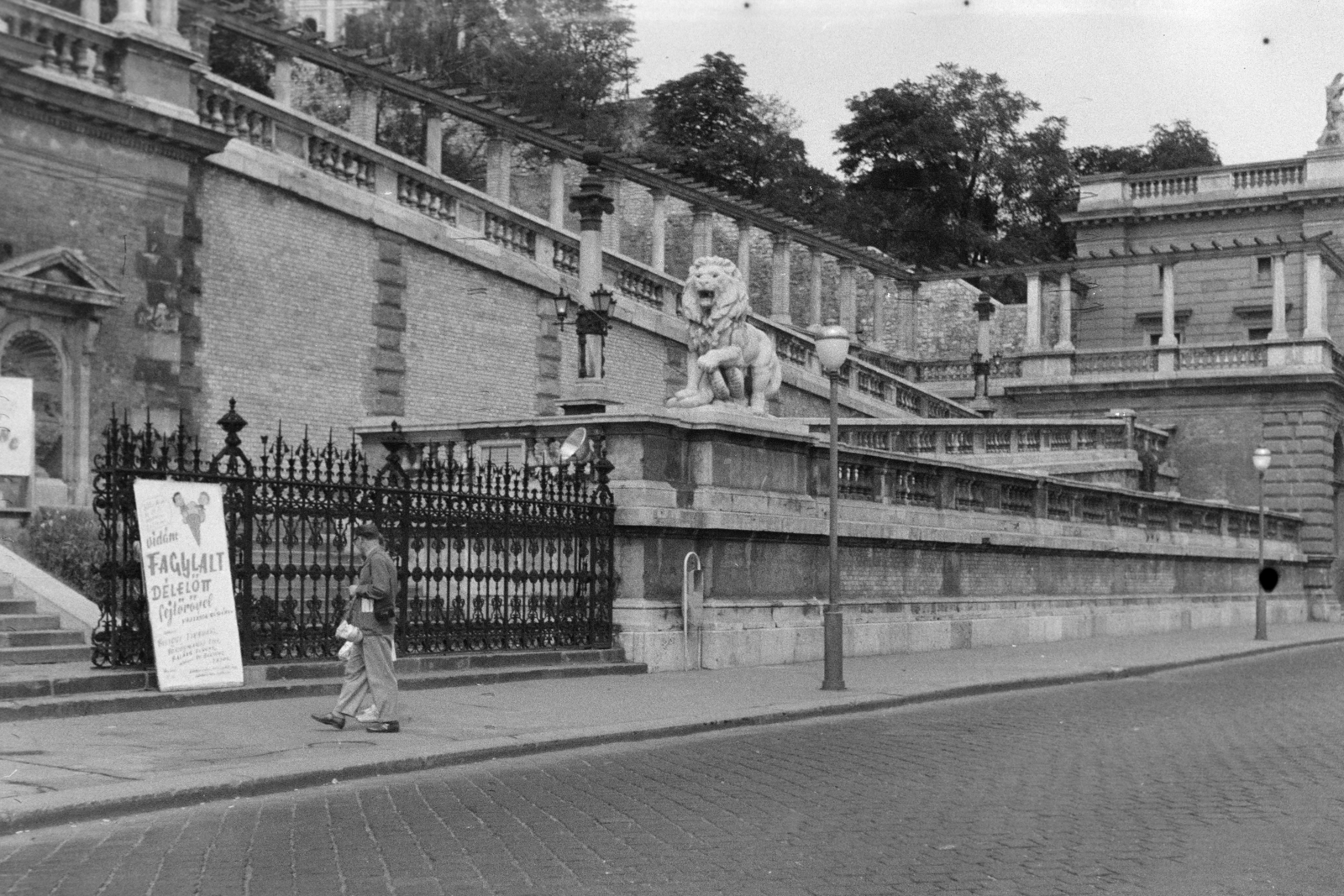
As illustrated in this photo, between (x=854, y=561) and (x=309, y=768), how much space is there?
45.4 ft

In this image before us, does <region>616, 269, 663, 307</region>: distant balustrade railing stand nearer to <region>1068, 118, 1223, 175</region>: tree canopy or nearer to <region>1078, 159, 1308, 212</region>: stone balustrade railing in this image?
<region>1078, 159, 1308, 212</region>: stone balustrade railing

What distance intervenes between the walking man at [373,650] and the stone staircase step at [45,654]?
324 centimetres

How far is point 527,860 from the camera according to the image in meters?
9.19

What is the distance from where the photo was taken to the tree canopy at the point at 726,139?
73.2m

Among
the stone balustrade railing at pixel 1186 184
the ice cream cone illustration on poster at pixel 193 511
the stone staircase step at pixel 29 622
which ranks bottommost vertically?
the stone staircase step at pixel 29 622

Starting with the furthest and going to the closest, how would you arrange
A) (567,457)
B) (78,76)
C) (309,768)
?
(78,76) → (567,457) → (309,768)

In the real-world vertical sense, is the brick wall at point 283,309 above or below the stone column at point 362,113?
below

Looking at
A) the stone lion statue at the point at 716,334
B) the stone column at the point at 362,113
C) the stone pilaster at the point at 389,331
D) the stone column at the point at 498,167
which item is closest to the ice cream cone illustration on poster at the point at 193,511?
the stone lion statue at the point at 716,334

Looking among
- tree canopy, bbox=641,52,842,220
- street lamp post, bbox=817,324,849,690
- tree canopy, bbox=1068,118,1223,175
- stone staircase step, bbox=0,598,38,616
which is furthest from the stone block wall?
tree canopy, bbox=1068,118,1223,175

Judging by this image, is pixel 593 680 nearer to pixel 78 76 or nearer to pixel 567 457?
pixel 567 457

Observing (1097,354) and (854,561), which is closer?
(854,561)

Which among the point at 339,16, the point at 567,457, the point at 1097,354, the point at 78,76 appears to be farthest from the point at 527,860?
the point at 1097,354

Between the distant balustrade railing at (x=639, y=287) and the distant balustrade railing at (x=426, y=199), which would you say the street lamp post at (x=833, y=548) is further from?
the distant balustrade railing at (x=639, y=287)

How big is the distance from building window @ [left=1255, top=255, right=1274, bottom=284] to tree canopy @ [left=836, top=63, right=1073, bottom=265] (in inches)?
733
